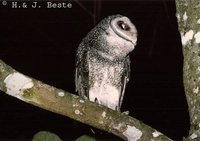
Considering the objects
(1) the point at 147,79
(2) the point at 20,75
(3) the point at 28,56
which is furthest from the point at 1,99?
(2) the point at 20,75

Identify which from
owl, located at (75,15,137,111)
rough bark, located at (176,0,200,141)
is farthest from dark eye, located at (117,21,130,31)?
rough bark, located at (176,0,200,141)

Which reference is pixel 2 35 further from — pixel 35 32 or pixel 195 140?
pixel 195 140

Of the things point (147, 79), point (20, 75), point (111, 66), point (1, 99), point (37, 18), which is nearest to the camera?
point (20, 75)

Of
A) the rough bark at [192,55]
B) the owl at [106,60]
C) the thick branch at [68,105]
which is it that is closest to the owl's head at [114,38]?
the owl at [106,60]

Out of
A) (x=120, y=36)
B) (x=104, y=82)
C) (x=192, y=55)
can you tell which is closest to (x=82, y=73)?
(x=104, y=82)

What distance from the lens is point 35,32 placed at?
2.27 meters

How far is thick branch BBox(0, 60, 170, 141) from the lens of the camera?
76 cm

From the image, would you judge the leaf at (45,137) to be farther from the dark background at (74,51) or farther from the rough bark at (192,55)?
the dark background at (74,51)

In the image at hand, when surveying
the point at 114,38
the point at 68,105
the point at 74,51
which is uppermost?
the point at 68,105

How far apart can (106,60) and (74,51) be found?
847 mm

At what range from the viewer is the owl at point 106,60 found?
1.41 meters

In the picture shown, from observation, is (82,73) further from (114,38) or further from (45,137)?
(45,137)

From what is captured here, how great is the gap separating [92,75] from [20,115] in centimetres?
109

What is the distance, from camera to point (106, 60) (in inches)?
57.1
